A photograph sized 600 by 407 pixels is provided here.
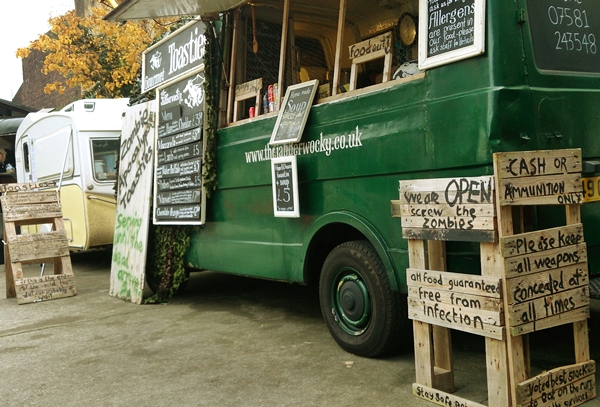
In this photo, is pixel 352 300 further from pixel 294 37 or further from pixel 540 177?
pixel 294 37

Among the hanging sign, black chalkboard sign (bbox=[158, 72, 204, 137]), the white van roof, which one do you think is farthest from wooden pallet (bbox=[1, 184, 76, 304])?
black chalkboard sign (bbox=[158, 72, 204, 137])

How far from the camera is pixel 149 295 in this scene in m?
7.29

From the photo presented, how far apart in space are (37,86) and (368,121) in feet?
82.1

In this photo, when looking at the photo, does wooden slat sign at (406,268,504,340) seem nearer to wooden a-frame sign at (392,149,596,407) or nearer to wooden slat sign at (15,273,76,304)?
wooden a-frame sign at (392,149,596,407)

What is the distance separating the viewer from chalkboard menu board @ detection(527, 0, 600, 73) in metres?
3.56

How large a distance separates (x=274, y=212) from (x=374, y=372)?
1.58 meters

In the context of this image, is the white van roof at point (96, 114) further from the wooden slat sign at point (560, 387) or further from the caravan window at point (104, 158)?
the wooden slat sign at point (560, 387)

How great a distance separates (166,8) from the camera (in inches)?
223

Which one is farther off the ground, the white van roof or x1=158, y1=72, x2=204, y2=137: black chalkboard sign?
the white van roof

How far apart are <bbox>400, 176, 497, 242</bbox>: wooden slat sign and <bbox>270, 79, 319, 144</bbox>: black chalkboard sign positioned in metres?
1.40

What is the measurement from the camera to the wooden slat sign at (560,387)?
9.82ft

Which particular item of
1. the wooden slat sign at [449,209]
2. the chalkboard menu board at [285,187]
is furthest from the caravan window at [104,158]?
the wooden slat sign at [449,209]

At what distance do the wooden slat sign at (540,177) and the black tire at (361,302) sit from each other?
1.23 m

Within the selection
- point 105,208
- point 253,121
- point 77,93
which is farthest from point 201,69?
point 77,93
